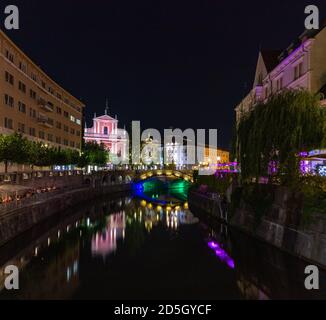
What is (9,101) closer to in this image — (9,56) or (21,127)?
(9,56)

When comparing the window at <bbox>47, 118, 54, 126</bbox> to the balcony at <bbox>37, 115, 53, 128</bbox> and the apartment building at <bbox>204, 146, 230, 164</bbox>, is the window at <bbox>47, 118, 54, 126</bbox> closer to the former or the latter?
the balcony at <bbox>37, 115, 53, 128</bbox>

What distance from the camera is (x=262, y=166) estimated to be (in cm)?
2958

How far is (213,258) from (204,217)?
68.4ft

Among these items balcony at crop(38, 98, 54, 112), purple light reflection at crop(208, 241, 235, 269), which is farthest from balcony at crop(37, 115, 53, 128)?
purple light reflection at crop(208, 241, 235, 269)

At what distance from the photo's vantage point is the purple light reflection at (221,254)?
2682 centimetres

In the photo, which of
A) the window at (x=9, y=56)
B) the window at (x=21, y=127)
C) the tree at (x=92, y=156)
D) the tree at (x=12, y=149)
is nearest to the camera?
the tree at (x=12, y=149)

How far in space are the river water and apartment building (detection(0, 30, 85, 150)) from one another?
70.3ft

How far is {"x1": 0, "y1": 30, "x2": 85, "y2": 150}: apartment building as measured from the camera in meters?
53.4

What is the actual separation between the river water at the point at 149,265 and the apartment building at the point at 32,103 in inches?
843

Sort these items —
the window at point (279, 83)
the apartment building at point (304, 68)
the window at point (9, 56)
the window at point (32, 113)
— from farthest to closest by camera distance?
the window at point (32, 113)
the window at point (9, 56)
the window at point (279, 83)
the apartment building at point (304, 68)

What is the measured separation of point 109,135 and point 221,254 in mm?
120542

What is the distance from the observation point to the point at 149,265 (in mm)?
26641

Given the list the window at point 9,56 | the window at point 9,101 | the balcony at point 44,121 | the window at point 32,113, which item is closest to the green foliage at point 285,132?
the window at point 9,101

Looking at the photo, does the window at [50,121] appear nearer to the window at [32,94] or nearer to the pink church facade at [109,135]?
the window at [32,94]
